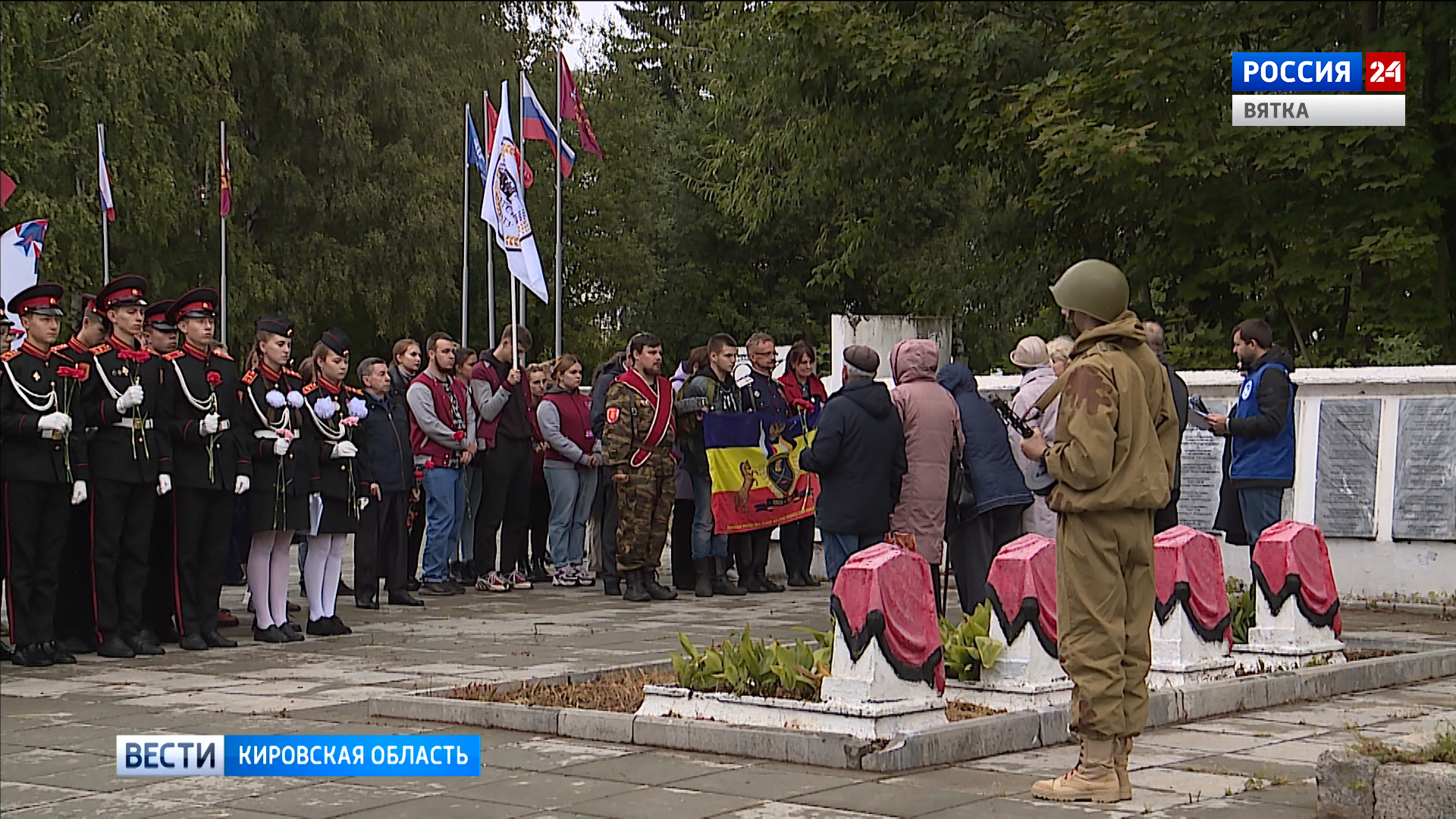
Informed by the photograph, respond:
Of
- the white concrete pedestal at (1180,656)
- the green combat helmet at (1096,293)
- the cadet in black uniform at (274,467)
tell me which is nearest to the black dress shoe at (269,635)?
the cadet in black uniform at (274,467)

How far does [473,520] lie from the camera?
54.8 ft

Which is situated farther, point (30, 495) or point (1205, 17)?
point (1205, 17)

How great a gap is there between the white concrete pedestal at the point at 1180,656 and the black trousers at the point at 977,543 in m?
2.12

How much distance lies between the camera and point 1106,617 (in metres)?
6.92

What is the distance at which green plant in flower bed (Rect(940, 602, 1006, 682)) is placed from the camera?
8805mm

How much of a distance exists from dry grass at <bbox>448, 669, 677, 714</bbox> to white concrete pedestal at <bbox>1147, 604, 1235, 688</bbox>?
257 centimetres

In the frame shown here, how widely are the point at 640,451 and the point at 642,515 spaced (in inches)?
20.8

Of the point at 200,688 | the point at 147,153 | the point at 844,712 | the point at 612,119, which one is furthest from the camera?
the point at 612,119

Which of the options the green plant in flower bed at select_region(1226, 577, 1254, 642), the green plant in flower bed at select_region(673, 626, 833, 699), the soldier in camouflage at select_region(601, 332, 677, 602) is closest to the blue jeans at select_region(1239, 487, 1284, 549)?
the green plant in flower bed at select_region(1226, 577, 1254, 642)

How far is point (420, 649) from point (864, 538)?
3.15 meters

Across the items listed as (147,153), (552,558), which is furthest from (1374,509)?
(147,153)

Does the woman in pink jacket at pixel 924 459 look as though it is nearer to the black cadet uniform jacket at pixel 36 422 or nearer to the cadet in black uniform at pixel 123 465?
the cadet in black uniform at pixel 123 465

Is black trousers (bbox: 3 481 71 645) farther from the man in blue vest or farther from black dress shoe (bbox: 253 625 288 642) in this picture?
the man in blue vest

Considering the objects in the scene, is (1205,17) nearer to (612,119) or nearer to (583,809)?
(583,809)
